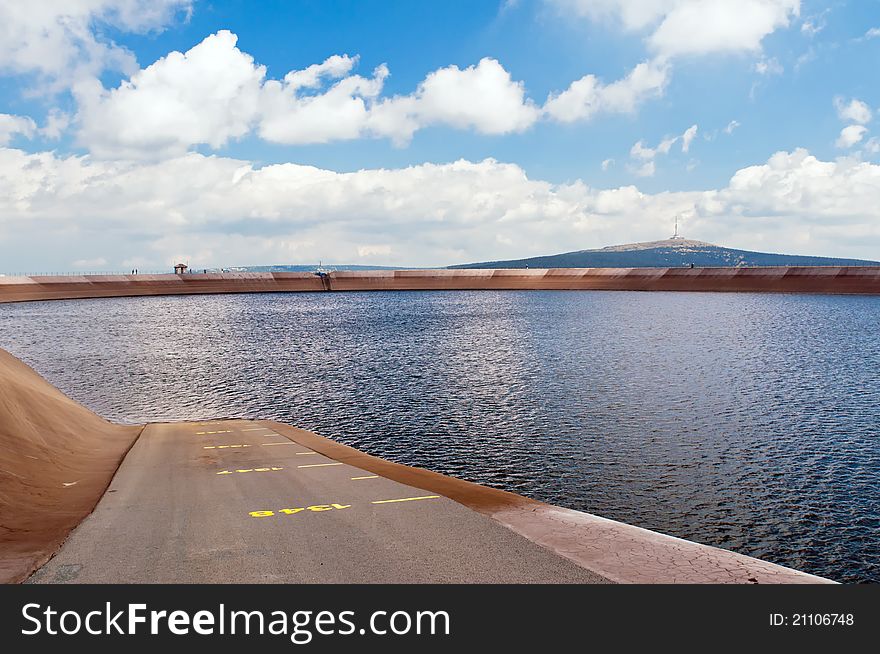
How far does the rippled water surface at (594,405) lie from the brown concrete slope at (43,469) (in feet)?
29.9

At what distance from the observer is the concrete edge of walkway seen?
34.8 feet

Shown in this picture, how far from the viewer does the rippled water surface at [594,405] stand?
1873cm

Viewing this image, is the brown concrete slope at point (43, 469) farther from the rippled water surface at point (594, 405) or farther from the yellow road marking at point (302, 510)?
the rippled water surface at point (594, 405)

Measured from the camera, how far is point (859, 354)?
56.6 meters

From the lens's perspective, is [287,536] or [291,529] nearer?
[287,536]

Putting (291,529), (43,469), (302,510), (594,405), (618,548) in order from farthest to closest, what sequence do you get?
(594,405) → (43,469) → (302,510) → (291,529) → (618,548)

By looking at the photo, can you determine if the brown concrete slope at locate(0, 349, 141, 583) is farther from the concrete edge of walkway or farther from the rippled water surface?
the rippled water surface

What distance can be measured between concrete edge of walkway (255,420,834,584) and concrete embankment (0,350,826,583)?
0.16ft

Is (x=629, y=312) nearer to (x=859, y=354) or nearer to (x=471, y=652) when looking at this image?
(x=859, y=354)

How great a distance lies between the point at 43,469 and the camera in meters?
17.4

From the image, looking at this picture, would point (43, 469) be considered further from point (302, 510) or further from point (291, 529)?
point (291, 529)

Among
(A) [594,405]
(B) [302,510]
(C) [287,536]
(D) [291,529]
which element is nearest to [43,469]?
(B) [302,510]

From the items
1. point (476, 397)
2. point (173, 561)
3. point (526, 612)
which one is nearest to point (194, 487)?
point (173, 561)

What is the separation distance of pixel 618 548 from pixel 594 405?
22803 millimetres
